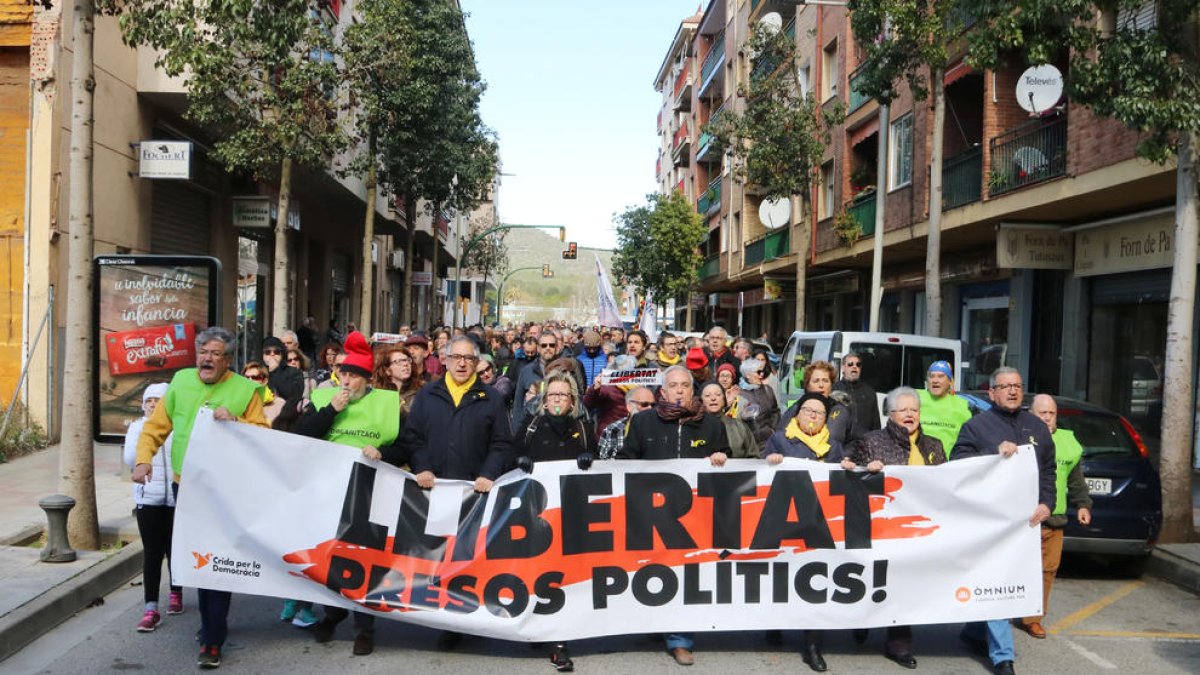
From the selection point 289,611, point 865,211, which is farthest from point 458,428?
point 865,211

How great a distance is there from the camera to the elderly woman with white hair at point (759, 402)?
884 cm

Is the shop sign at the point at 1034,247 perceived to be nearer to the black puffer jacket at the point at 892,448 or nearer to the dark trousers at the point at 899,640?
the black puffer jacket at the point at 892,448

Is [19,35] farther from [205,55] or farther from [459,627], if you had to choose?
[459,627]

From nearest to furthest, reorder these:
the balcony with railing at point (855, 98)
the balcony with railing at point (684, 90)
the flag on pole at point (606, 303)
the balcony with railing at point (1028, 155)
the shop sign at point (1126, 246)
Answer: the shop sign at point (1126, 246) < the balcony with railing at point (1028, 155) < the flag on pole at point (606, 303) < the balcony with railing at point (855, 98) < the balcony with railing at point (684, 90)

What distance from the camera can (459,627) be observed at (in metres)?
6.10

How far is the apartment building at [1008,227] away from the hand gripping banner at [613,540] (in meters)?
8.44

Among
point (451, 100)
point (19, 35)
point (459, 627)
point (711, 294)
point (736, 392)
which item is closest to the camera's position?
point (459, 627)

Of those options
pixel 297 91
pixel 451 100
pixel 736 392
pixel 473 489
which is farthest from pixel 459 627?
pixel 451 100

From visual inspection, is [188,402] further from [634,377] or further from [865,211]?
[865,211]

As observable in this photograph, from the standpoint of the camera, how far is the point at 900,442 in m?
6.62

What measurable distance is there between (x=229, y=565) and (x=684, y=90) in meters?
53.9

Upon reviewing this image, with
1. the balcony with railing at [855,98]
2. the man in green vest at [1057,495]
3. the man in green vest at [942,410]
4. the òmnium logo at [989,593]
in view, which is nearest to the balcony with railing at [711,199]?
the balcony with railing at [855,98]

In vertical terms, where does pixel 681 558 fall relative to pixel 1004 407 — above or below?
below

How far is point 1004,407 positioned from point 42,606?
607 cm
